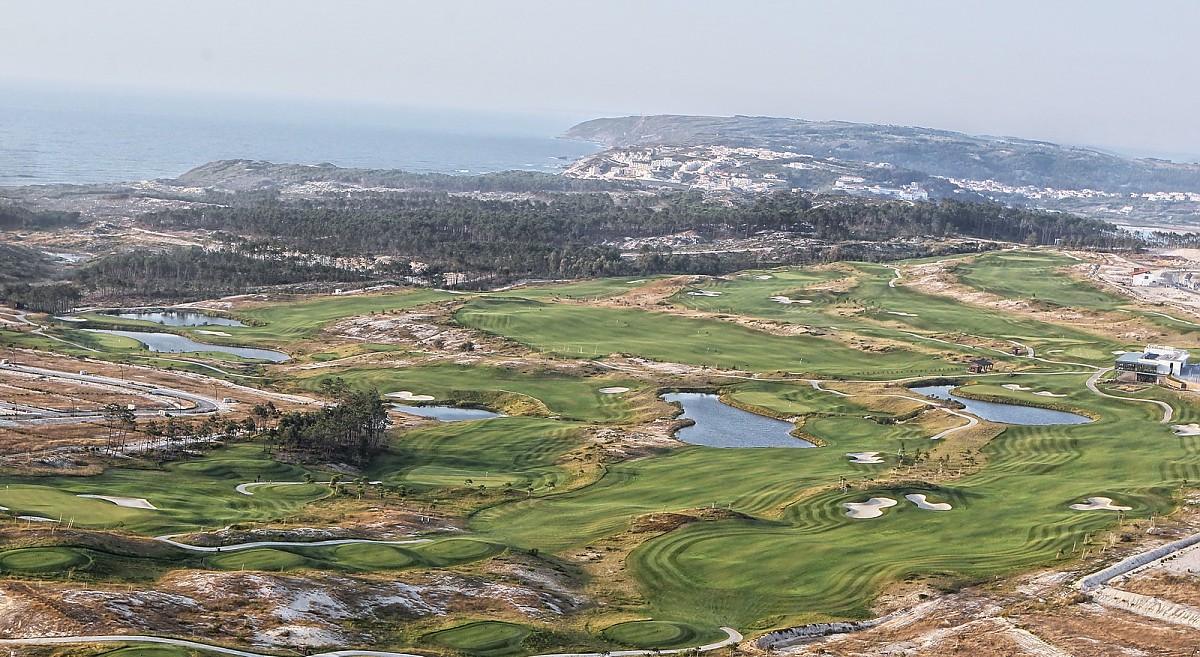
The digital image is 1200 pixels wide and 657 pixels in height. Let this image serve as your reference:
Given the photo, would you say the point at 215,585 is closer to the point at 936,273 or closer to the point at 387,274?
the point at 387,274

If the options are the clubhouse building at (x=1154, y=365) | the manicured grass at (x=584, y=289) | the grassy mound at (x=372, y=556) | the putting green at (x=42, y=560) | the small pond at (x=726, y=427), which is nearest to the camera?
the putting green at (x=42, y=560)

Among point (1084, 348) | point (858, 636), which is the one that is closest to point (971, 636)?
point (858, 636)

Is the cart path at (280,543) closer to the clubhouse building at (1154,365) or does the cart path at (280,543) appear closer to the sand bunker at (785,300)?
the clubhouse building at (1154,365)

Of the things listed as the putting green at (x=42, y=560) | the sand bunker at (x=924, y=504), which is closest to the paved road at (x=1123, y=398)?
the sand bunker at (x=924, y=504)

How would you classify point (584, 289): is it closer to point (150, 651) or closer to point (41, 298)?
point (41, 298)

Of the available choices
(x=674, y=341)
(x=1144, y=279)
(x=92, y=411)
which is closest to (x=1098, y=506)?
(x=92, y=411)
